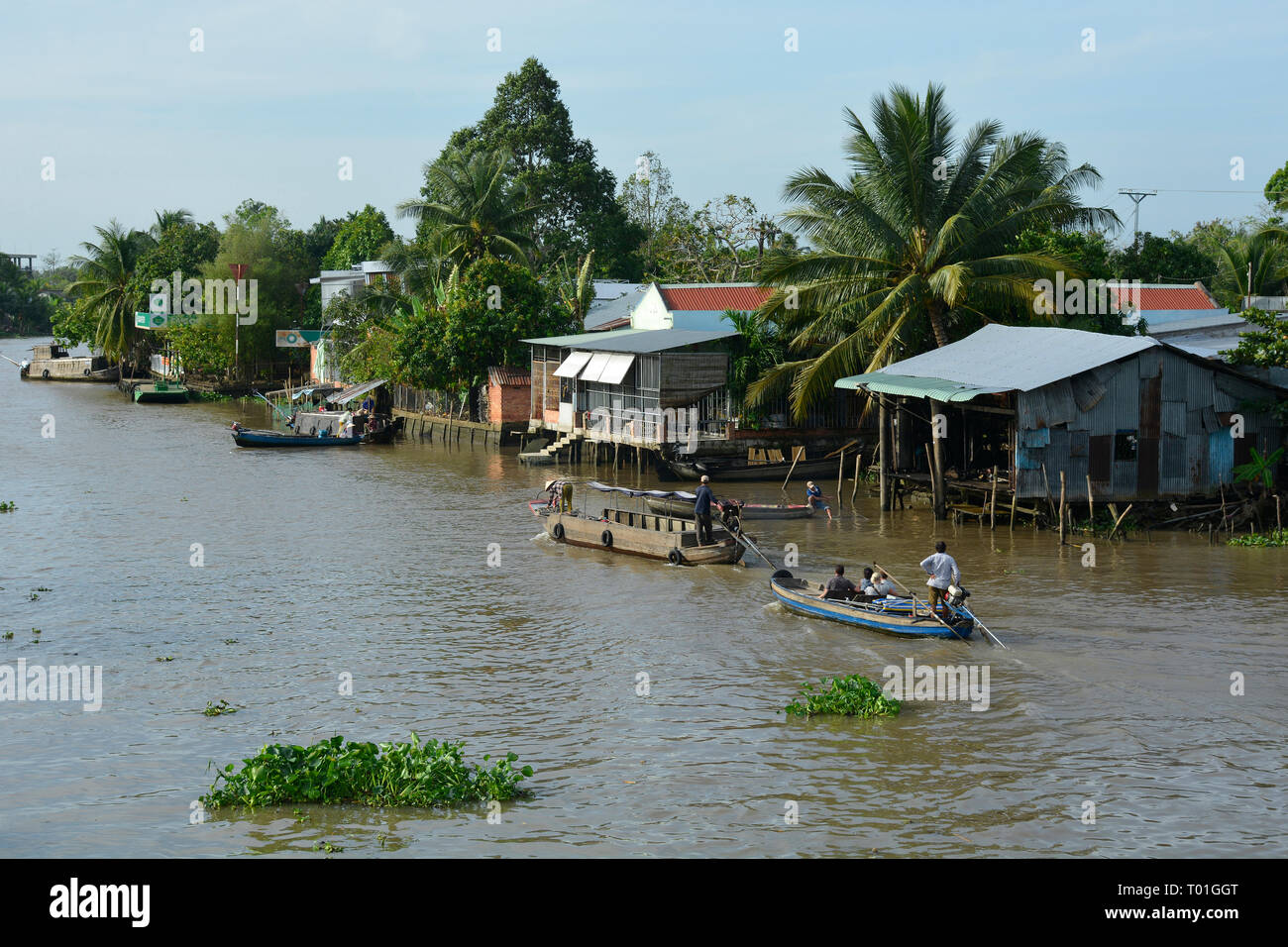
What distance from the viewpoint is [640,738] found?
42.5ft

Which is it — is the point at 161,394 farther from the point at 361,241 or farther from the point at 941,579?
the point at 941,579

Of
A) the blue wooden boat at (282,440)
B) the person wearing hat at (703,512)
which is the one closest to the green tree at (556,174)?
the blue wooden boat at (282,440)

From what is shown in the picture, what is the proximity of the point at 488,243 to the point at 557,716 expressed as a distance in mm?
38326

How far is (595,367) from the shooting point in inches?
1471

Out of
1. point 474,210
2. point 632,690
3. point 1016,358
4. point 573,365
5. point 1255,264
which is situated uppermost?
point 474,210

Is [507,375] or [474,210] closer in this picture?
[507,375]

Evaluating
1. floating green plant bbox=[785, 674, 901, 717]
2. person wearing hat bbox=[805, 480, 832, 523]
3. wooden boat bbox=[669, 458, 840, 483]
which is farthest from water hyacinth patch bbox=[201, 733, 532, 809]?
wooden boat bbox=[669, 458, 840, 483]

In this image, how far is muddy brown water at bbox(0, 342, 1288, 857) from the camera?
10.5 m

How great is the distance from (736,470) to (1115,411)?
12.0m

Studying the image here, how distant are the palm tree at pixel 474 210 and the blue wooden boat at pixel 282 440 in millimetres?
9624

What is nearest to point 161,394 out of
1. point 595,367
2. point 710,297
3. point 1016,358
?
point 595,367

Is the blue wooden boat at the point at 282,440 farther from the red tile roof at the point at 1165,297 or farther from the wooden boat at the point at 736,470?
the red tile roof at the point at 1165,297
